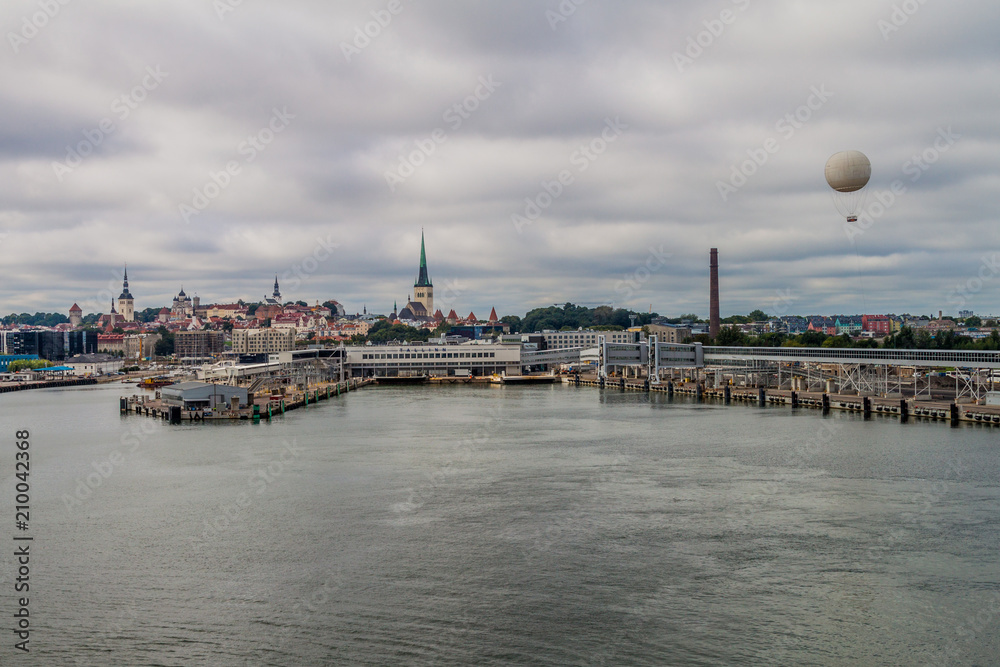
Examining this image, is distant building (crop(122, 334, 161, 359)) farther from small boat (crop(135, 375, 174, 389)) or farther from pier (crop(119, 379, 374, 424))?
pier (crop(119, 379, 374, 424))

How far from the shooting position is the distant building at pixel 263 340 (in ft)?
294

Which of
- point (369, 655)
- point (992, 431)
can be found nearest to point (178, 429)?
point (369, 655)

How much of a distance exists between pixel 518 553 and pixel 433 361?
1667 inches

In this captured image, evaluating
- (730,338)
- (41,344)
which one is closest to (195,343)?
(41,344)

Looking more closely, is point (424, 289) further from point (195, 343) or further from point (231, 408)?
point (231, 408)

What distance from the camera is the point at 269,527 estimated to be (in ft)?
39.3

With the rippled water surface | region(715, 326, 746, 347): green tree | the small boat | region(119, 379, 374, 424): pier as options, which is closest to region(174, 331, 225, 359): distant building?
the small boat

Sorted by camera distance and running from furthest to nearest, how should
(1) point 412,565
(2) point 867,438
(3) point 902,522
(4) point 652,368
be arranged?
(4) point 652,368, (2) point 867,438, (3) point 902,522, (1) point 412,565

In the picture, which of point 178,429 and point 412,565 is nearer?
point 412,565

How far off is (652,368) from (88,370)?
4512 cm

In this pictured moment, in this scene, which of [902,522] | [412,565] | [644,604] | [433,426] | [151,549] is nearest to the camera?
[644,604]

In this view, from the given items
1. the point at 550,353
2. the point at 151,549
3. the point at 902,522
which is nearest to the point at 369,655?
the point at 151,549

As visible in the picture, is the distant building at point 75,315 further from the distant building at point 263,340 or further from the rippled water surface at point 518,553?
the rippled water surface at point 518,553

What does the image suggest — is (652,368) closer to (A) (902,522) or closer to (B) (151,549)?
(A) (902,522)
